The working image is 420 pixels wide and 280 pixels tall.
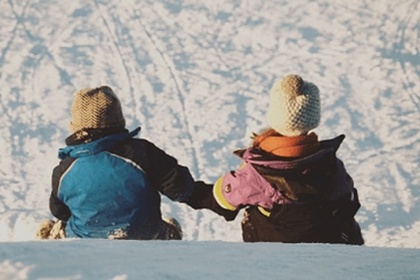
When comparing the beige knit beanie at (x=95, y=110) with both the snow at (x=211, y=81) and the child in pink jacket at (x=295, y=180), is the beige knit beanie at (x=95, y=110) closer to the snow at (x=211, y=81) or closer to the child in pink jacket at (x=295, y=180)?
the child in pink jacket at (x=295, y=180)

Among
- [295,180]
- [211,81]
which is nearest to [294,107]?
[295,180]

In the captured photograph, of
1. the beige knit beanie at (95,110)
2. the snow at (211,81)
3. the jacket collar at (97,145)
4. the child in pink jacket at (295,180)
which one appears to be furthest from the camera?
the snow at (211,81)

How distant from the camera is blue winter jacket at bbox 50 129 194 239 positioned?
3.29 metres

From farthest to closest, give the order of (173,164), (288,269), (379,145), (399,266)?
1. (379,145)
2. (173,164)
3. (399,266)
4. (288,269)

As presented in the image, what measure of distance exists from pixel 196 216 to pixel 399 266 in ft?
11.8

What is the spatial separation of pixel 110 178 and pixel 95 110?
1.06ft

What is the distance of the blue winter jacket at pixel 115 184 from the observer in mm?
3291

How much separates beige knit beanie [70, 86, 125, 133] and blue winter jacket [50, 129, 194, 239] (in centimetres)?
10

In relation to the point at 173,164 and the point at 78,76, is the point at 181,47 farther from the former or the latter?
the point at 173,164

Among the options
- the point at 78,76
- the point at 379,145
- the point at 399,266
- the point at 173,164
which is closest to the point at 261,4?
the point at 78,76

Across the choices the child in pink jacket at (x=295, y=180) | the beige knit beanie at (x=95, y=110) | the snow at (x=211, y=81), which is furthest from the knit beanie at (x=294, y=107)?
the snow at (x=211, y=81)

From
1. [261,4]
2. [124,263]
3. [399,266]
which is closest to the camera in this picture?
[124,263]

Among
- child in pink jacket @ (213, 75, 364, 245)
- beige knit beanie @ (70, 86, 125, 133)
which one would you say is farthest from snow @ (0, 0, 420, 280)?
child in pink jacket @ (213, 75, 364, 245)

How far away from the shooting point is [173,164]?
342cm
